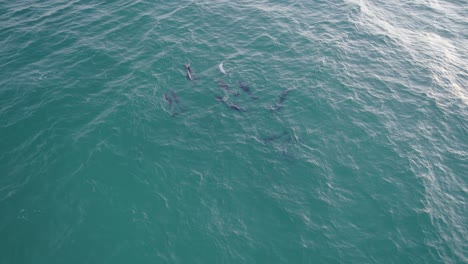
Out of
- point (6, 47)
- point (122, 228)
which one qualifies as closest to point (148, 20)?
point (6, 47)

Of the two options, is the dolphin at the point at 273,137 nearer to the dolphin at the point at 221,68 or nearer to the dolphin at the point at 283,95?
the dolphin at the point at 283,95

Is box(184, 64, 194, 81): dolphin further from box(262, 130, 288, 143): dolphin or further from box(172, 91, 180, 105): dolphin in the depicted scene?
box(262, 130, 288, 143): dolphin

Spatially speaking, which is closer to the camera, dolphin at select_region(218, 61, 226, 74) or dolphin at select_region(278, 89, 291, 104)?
dolphin at select_region(278, 89, 291, 104)

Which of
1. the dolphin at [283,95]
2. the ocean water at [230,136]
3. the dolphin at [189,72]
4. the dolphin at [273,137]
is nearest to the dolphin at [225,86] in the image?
the ocean water at [230,136]

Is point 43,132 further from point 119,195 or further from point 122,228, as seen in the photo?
point 122,228

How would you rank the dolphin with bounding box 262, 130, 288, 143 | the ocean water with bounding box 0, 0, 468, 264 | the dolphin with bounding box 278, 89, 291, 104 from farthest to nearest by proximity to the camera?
the dolphin with bounding box 278, 89, 291, 104, the dolphin with bounding box 262, 130, 288, 143, the ocean water with bounding box 0, 0, 468, 264

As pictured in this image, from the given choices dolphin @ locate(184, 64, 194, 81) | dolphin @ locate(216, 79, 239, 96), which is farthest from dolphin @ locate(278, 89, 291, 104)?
dolphin @ locate(184, 64, 194, 81)

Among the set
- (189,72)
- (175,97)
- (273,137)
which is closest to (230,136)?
(273,137)

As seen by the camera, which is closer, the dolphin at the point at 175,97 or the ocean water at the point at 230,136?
the ocean water at the point at 230,136
